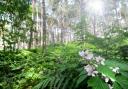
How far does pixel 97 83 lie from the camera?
7.54 ft

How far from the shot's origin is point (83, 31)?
3.93m

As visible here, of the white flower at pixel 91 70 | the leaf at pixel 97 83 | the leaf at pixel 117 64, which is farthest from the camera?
the leaf at pixel 117 64

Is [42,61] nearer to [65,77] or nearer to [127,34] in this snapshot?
[127,34]

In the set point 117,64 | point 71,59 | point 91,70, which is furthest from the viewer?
point 71,59

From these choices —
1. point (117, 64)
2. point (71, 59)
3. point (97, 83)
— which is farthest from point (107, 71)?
point (71, 59)

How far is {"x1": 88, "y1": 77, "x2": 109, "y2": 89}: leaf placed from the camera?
2.26 metres

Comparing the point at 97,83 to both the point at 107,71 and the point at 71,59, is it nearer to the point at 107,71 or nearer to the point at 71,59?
the point at 107,71

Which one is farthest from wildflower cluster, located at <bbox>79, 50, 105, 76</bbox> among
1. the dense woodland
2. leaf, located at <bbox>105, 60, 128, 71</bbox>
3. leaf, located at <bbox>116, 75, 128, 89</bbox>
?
leaf, located at <bbox>116, 75, 128, 89</bbox>

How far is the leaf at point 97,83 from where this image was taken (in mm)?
2264

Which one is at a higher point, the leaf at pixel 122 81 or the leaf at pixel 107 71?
the leaf at pixel 107 71

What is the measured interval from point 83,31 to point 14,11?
5.18m

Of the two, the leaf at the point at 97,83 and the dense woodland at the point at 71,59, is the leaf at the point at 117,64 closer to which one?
the dense woodland at the point at 71,59

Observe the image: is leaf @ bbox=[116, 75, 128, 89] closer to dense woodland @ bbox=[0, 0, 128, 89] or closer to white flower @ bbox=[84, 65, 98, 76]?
dense woodland @ bbox=[0, 0, 128, 89]

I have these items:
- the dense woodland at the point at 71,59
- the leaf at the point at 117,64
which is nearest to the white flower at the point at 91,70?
the dense woodland at the point at 71,59
